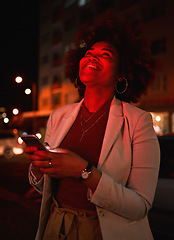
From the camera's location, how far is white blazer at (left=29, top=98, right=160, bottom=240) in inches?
48.6

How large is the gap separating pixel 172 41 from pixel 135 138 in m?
22.1

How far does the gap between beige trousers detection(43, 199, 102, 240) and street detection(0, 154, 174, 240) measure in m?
2.29

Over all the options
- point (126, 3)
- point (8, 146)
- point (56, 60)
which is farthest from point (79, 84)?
point (56, 60)

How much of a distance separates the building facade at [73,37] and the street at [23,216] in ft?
19.9

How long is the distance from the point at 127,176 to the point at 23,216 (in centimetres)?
438

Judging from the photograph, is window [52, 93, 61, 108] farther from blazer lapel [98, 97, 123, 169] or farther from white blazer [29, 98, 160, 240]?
white blazer [29, 98, 160, 240]

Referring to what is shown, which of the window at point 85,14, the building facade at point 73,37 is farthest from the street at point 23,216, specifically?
the window at point 85,14

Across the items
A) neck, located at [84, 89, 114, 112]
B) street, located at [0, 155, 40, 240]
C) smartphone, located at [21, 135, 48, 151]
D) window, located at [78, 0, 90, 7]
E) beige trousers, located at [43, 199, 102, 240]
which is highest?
window, located at [78, 0, 90, 7]

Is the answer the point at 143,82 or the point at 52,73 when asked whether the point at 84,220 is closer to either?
the point at 143,82

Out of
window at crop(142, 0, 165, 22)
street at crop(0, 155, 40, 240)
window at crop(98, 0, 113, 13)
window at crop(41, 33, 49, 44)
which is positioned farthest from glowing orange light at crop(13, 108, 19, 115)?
window at crop(41, 33, 49, 44)

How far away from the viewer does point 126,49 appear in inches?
72.4

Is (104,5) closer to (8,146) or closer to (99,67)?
(8,146)

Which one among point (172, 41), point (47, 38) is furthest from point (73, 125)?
point (47, 38)

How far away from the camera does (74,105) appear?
180 centimetres
